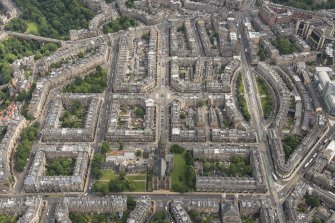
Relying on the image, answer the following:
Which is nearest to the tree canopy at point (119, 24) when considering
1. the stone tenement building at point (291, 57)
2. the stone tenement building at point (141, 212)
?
the stone tenement building at point (291, 57)

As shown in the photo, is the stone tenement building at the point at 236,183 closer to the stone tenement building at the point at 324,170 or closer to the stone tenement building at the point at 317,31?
the stone tenement building at the point at 324,170

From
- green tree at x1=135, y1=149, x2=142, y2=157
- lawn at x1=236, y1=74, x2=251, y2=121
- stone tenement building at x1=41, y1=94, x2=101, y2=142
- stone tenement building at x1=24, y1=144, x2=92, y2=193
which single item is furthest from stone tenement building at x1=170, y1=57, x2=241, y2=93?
stone tenement building at x1=24, y1=144, x2=92, y2=193

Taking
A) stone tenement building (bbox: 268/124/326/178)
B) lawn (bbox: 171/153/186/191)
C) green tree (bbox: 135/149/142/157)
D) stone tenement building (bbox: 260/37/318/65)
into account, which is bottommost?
lawn (bbox: 171/153/186/191)

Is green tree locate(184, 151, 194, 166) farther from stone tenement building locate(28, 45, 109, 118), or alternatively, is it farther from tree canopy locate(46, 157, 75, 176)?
stone tenement building locate(28, 45, 109, 118)

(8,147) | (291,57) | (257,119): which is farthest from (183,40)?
(8,147)

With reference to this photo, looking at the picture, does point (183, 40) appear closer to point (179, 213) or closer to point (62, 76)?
point (62, 76)
